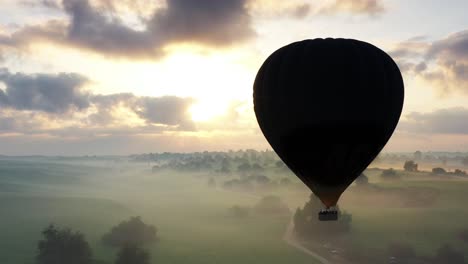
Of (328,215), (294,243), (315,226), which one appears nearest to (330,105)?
(328,215)

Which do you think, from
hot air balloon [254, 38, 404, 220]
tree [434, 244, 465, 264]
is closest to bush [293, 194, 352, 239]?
tree [434, 244, 465, 264]

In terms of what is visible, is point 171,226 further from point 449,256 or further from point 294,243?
point 449,256

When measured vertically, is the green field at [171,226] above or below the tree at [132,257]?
below

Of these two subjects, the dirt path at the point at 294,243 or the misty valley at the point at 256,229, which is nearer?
the dirt path at the point at 294,243

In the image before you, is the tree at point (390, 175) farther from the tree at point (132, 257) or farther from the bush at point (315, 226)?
the tree at point (132, 257)

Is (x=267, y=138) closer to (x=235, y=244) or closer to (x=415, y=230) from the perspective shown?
(x=235, y=244)

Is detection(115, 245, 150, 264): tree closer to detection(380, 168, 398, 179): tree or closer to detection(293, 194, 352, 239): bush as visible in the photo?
detection(293, 194, 352, 239): bush

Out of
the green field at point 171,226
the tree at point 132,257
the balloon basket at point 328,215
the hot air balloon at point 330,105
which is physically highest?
the hot air balloon at point 330,105

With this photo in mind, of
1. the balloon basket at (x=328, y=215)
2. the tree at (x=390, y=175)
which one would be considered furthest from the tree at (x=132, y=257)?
the tree at (x=390, y=175)
